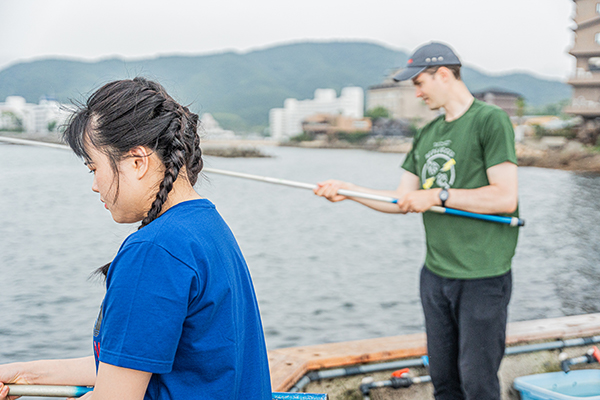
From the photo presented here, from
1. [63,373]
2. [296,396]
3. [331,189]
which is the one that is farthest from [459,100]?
[63,373]

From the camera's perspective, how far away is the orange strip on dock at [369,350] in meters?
2.31

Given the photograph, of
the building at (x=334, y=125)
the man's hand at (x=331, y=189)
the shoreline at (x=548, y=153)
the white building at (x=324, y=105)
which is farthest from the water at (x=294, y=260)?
the white building at (x=324, y=105)

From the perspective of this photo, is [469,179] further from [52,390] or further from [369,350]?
[52,390]

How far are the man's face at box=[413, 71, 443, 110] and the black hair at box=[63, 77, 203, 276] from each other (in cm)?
139

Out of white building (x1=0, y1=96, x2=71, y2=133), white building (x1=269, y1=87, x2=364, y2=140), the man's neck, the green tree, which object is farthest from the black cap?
white building (x1=269, y1=87, x2=364, y2=140)

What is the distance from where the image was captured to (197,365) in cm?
82

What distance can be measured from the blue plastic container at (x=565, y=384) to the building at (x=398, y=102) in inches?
2881

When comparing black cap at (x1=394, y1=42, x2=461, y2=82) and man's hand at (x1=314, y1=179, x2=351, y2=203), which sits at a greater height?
black cap at (x1=394, y1=42, x2=461, y2=82)

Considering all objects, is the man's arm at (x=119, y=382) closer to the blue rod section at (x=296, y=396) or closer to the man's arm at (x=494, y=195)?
the blue rod section at (x=296, y=396)

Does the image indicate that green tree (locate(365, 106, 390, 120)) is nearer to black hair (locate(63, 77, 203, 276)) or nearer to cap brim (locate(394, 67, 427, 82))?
cap brim (locate(394, 67, 427, 82))

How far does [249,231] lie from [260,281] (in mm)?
7030

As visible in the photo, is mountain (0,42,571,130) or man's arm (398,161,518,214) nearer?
man's arm (398,161,518,214)

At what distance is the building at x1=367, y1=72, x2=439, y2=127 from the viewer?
82.2 metres

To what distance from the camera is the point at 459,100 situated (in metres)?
2.04
